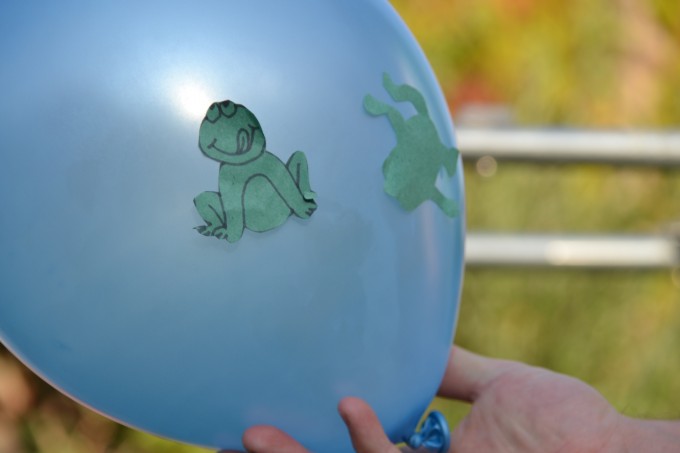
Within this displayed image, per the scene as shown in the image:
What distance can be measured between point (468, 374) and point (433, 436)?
22cm

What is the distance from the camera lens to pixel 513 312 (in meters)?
3.01

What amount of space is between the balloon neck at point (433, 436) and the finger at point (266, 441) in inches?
7.3

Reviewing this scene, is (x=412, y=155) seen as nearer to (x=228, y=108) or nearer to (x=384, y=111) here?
(x=384, y=111)

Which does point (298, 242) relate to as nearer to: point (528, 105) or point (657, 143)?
point (657, 143)

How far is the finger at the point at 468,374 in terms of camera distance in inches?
55.1

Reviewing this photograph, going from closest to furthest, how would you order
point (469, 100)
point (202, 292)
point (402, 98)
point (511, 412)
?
1. point (202, 292)
2. point (402, 98)
3. point (511, 412)
4. point (469, 100)

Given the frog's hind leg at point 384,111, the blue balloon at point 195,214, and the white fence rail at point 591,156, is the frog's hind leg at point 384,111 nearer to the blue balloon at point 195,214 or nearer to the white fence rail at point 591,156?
the blue balloon at point 195,214

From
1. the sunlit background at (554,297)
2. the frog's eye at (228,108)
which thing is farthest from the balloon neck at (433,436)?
the sunlit background at (554,297)

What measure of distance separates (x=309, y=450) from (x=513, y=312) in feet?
6.52

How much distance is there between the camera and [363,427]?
41.9 inches

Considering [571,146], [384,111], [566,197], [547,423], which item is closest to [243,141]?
[384,111]

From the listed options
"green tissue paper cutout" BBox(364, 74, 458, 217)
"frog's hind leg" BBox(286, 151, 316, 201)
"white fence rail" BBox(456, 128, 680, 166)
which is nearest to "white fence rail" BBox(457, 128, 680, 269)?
"white fence rail" BBox(456, 128, 680, 166)

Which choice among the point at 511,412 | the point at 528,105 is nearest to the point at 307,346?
the point at 511,412

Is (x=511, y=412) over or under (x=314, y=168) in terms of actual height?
under
